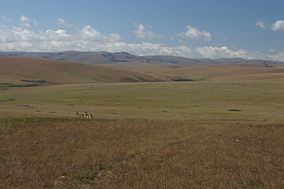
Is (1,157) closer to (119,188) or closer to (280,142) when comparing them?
(119,188)

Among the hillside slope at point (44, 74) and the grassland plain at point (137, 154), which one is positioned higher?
the grassland plain at point (137, 154)

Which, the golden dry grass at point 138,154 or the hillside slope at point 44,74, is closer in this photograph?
the golden dry grass at point 138,154

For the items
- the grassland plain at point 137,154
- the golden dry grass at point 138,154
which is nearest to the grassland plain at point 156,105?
the grassland plain at point 137,154

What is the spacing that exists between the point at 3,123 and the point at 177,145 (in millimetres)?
11727

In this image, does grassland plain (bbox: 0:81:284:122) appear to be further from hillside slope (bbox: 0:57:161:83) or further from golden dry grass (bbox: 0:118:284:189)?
hillside slope (bbox: 0:57:161:83)

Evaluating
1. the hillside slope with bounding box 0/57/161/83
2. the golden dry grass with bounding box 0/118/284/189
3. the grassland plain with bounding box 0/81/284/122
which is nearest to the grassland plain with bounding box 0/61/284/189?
the golden dry grass with bounding box 0/118/284/189

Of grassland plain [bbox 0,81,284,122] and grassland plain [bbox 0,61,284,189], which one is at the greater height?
grassland plain [bbox 0,61,284,189]

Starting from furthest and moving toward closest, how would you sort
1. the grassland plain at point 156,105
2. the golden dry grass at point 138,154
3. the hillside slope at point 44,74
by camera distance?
1. the hillside slope at point 44,74
2. the grassland plain at point 156,105
3. the golden dry grass at point 138,154

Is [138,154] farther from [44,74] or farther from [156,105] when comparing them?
[44,74]

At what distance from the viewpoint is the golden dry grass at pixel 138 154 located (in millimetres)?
18531

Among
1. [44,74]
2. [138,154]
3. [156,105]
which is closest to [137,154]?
[138,154]

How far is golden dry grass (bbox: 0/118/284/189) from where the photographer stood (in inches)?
730

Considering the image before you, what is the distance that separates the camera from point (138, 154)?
23.8 metres

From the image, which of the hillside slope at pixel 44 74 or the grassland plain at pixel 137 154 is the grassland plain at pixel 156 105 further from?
the hillside slope at pixel 44 74
